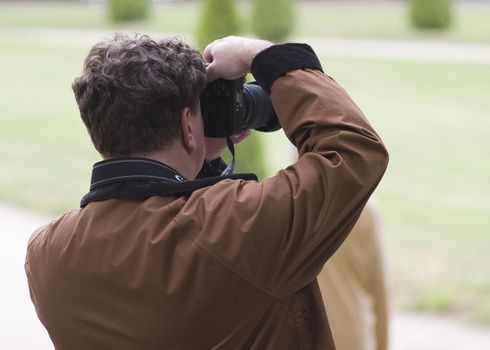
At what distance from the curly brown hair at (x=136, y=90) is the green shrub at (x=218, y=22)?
4340 millimetres

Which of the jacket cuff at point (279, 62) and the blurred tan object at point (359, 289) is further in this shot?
the blurred tan object at point (359, 289)

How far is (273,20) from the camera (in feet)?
59.3

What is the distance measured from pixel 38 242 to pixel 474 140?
903cm

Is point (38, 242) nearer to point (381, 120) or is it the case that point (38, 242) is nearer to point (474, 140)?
point (474, 140)

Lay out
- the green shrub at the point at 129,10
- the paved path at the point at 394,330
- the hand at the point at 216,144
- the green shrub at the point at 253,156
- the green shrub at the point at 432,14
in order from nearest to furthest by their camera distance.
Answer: the hand at the point at 216,144 < the paved path at the point at 394,330 < the green shrub at the point at 253,156 < the green shrub at the point at 432,14 < the green shrub at the point at 129,10

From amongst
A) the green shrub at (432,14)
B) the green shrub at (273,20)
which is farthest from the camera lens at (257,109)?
the green shrub at (432,14)

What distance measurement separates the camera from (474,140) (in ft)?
32.9

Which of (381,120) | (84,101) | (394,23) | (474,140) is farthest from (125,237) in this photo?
(394,23)

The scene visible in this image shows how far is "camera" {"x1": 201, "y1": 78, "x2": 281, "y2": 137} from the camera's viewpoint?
61.4 inches

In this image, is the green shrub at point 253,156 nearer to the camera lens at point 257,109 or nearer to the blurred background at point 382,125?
the blurred background at point 382,125

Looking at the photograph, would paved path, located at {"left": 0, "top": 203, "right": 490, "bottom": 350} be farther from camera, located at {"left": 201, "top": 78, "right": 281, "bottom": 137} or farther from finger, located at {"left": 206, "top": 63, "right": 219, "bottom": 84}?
finger, located at {"left": 206, "top": 63, "right": 219, "bottom": 84}

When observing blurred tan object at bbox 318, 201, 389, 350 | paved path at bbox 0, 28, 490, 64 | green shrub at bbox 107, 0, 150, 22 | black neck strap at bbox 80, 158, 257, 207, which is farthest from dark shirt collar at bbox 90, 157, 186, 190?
green shrub at bbox 107, 0, 150, 22

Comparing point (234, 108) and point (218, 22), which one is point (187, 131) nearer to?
point (234, 108)

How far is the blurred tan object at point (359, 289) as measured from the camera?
2506mm
